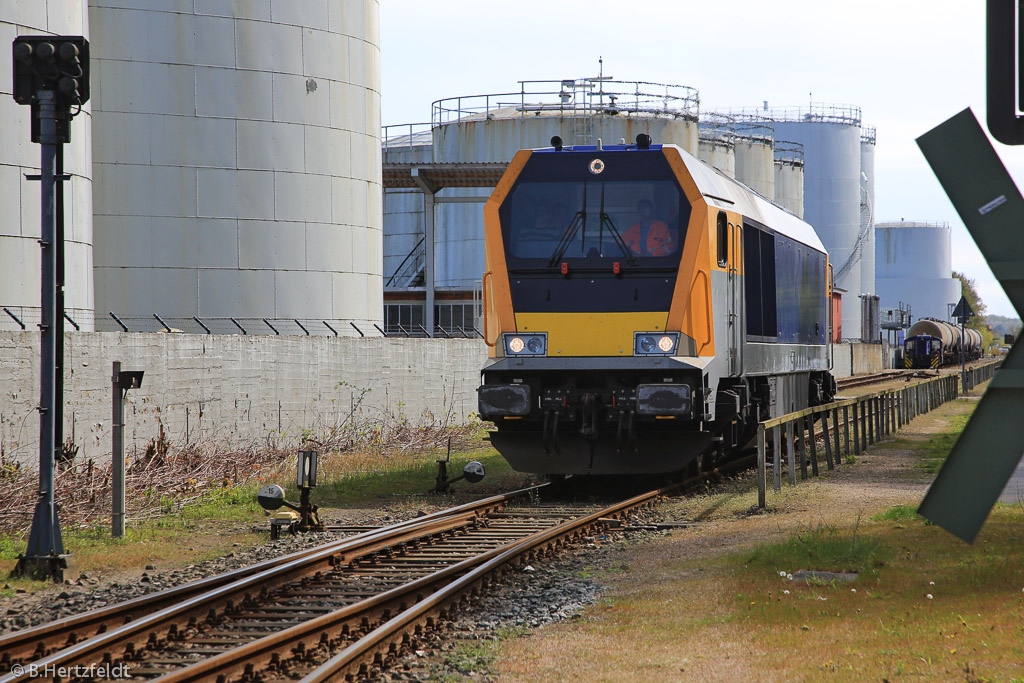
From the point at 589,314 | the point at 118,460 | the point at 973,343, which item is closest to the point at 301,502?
the point at 118,460

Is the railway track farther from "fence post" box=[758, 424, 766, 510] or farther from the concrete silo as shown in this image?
the concrete silo

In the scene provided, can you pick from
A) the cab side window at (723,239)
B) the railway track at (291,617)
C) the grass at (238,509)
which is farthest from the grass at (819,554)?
the grass at (238,509)

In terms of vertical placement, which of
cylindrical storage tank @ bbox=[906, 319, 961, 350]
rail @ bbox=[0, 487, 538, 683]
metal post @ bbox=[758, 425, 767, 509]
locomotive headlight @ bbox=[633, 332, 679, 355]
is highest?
cylindrical storage tank @ bbox=[906, 319, 961, 350]

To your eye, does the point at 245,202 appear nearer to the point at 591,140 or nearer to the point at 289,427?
the point at 289,427

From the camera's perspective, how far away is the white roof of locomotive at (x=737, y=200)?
13055 millimetres

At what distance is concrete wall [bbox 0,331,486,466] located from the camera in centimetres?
1302

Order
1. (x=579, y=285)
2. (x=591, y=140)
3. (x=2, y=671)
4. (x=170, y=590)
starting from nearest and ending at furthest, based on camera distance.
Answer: (x=2, y=671)
(x=170, y=590)
(x=579, y=285)
(x=591, y=140)

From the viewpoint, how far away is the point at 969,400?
35.1 meters

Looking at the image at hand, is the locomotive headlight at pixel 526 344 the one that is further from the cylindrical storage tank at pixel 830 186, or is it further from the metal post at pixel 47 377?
the cylindrical storage tank at pixel 830 186

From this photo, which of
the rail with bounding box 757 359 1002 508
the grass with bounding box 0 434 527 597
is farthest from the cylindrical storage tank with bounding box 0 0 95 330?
the rail with bounding box 757 359 1002 508

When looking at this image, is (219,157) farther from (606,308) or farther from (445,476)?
(606,308)

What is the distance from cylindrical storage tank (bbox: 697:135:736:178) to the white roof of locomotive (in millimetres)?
31603

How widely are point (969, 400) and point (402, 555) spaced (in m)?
29.5

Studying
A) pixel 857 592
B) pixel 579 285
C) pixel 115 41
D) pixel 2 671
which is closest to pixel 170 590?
pixel 2 671
